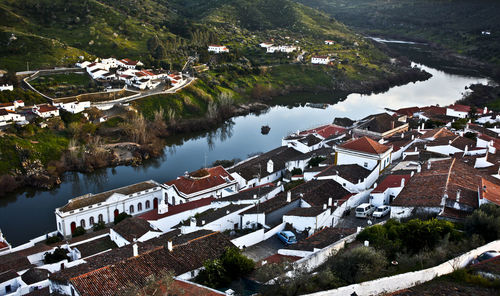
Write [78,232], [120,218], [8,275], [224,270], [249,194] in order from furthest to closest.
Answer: [120,218], [78,232], [249,194], [8,275], [224,270]

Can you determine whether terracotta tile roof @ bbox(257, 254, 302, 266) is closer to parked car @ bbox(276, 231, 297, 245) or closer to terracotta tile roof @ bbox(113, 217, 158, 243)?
parked car @ bbox(276, 231, 297, 245)

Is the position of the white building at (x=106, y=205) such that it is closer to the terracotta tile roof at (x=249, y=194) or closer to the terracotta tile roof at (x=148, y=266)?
the terracotta tile roof at (x=249, y=194)

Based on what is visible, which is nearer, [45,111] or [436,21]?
[45,111]

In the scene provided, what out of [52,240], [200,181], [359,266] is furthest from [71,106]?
[359,266]

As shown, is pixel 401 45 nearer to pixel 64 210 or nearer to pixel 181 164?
pixel 181 164

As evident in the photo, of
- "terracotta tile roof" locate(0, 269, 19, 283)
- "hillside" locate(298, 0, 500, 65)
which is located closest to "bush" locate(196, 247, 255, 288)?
"terracotta tile roof" locate(0, 269, 19, 283)

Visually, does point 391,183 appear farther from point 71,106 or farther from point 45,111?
point 71,106
